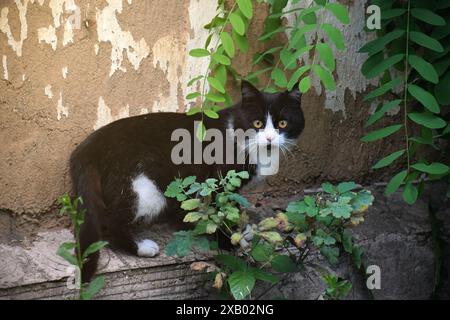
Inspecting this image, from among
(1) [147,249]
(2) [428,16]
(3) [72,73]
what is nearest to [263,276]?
(1) [147,249]

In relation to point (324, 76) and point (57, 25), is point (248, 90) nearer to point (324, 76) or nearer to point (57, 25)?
point (324, 76)

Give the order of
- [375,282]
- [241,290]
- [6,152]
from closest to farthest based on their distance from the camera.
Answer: [241,290], [6,152], [375,282]

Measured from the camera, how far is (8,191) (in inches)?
102

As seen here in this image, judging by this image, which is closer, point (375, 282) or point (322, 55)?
point (322, 55)

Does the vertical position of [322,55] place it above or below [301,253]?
above

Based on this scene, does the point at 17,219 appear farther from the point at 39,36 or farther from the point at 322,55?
the point at 322,55

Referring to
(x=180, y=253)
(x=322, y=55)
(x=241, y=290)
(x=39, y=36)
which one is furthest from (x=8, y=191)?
(x=322, y=55)

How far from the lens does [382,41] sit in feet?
8.63

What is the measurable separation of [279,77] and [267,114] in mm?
202

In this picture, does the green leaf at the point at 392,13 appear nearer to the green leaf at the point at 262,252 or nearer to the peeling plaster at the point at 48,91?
the green leaf at the point at 262,252

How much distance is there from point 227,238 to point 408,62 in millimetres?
1011

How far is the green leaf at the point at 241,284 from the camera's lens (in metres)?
2.21

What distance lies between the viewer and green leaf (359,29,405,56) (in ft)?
8.43

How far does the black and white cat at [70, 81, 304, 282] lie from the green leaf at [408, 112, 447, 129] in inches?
A: 19.2
